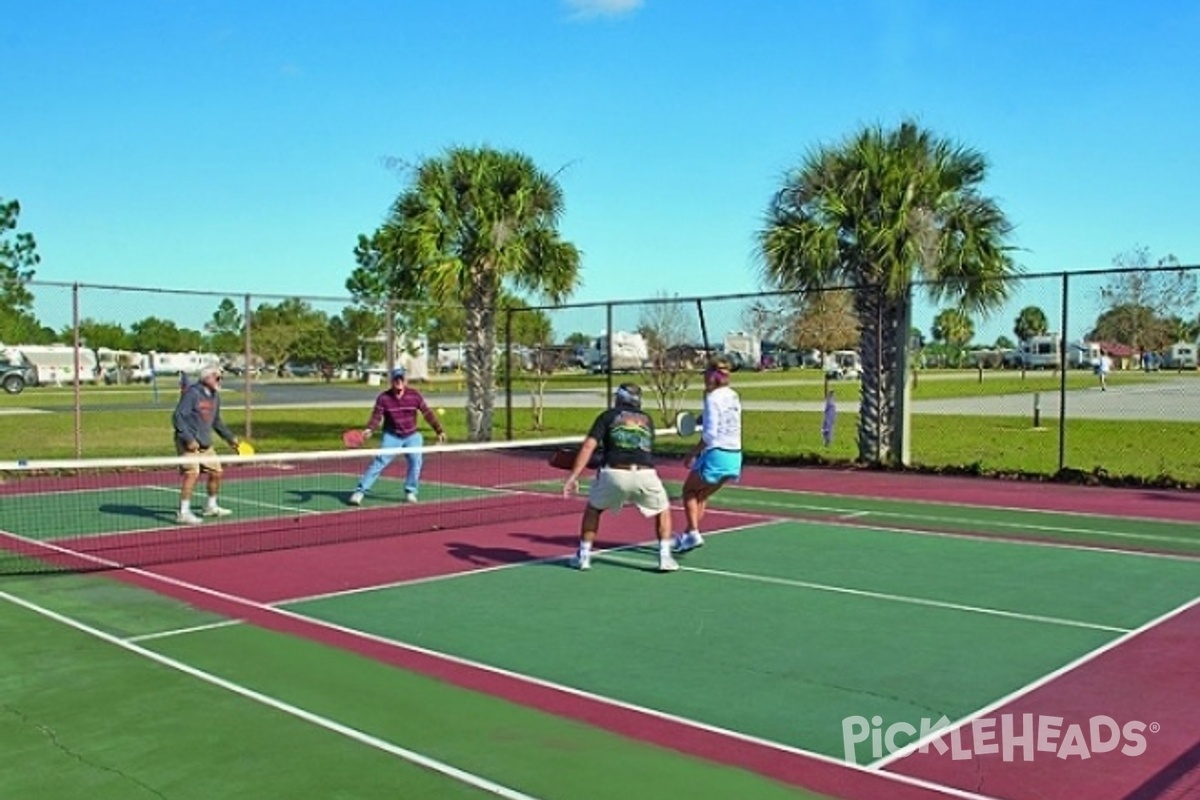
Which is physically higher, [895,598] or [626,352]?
[626,352]

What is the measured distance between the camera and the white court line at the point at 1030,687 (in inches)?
236

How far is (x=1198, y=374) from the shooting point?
84.8 feet

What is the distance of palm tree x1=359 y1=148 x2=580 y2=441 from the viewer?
2612 cm

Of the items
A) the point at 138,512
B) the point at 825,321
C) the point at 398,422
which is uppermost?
the point at 825,321

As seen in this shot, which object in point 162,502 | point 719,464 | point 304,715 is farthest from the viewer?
point 162,502

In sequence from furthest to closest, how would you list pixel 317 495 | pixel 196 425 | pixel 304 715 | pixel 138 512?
1. pixel 317 495
2. pixel 138 512
3. pixel 196 425
4. pixel 304 715

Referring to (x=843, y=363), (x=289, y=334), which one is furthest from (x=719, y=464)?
(x=843, y=363)

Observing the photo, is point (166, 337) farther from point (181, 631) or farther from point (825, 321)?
point (181, 631)

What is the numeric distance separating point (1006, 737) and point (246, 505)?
12.1 m

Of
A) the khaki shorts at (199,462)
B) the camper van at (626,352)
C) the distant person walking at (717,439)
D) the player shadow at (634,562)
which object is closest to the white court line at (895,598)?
the player shadow at (634,562)

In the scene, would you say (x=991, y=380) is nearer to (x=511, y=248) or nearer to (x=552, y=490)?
(x=511, y=248)

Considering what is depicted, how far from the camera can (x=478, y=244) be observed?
26156 millimetres

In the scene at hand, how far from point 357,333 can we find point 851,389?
1675cm

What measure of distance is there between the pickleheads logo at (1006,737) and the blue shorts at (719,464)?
205 inches
